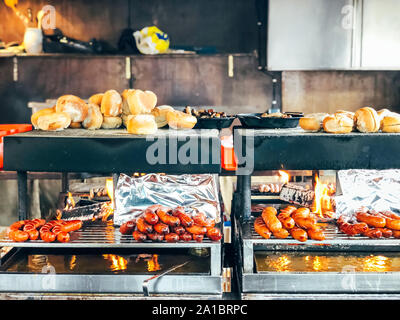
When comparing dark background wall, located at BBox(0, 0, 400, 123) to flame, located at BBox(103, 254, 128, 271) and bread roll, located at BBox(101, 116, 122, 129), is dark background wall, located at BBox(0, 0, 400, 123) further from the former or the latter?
flame, located at BBox(103, 254, 128, 271)

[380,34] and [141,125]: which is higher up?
[380,34]

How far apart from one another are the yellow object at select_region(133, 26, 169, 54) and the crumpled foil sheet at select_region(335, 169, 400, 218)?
11.0 ft

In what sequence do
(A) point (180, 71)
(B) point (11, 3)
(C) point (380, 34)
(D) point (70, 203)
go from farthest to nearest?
(B) point (11, 3), (A) point (180, 71), (C) point (380, 34), (D) point (70, 203)

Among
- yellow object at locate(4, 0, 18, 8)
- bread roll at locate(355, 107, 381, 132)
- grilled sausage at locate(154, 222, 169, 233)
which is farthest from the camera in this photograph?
yellow object at locate(4, 0, 18, 8)

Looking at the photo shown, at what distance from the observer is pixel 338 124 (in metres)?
2.11

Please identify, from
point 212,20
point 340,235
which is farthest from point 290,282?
point 212,20

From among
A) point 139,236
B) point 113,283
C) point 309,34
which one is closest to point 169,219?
point 139,236

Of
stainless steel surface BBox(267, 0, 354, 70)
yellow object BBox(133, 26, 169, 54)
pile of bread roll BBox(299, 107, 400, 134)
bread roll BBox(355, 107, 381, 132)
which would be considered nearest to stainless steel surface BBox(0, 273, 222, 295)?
pile of bread roll BBox(299, 107, 400, 134)

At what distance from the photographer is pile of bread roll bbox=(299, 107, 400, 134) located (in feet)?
6.94

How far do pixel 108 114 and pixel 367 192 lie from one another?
152 centimetres

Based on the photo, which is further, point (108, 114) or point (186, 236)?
point (108, 114)

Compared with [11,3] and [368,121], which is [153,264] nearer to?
[368,121]

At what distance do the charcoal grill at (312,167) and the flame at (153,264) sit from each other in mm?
425

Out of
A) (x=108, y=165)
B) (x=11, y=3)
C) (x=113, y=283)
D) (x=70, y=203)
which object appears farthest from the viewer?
(x=11, y=3)
